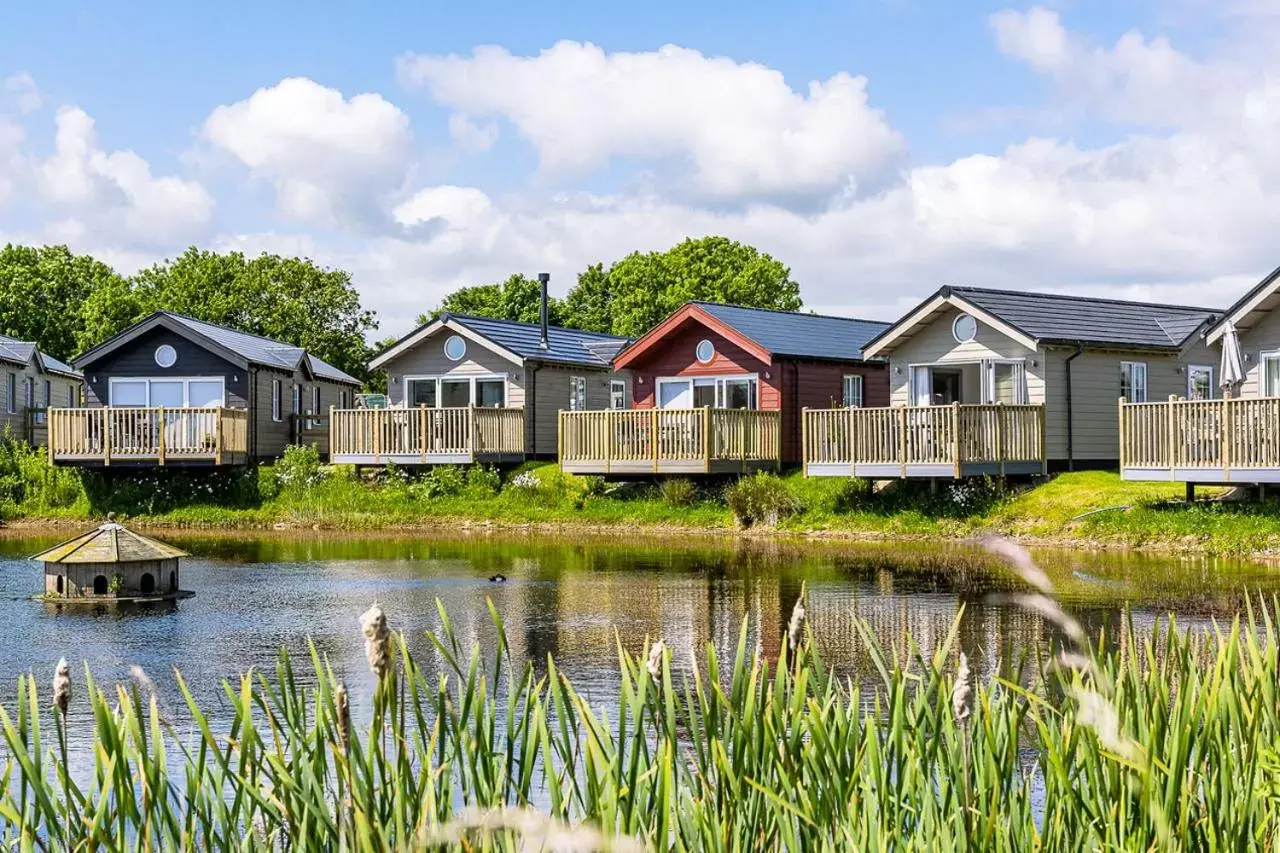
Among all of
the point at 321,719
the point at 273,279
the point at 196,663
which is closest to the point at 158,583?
the point at 196,663

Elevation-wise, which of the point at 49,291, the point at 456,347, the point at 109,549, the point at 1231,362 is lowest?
the point at 109,549

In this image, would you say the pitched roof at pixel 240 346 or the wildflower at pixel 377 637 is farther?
the pitched roof at pixel 240 346

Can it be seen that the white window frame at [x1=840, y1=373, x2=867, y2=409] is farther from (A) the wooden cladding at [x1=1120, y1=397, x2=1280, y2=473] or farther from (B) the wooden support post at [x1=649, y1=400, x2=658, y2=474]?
(A) the wooden cladding at [x1=1120, y1=397, x2=1280, y2=473]

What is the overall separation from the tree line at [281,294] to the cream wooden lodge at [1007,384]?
28.7 meters

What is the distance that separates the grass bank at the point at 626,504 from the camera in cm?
2694

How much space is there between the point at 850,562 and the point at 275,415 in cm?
2425

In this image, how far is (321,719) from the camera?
4555mm

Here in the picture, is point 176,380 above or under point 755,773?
above

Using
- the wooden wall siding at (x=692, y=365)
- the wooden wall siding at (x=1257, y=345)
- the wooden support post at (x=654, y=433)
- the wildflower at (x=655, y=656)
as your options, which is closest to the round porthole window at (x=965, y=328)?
the wooden wall siding at (x=692, y=365)

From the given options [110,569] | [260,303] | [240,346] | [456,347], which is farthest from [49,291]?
[110,569]

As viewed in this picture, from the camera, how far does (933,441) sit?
103ft

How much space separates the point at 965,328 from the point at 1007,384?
149 cm

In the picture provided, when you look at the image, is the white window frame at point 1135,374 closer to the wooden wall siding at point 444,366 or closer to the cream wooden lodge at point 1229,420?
the cream wooden lodge at point 1229,420

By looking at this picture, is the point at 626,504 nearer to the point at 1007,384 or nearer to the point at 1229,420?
the point at 1007,384
